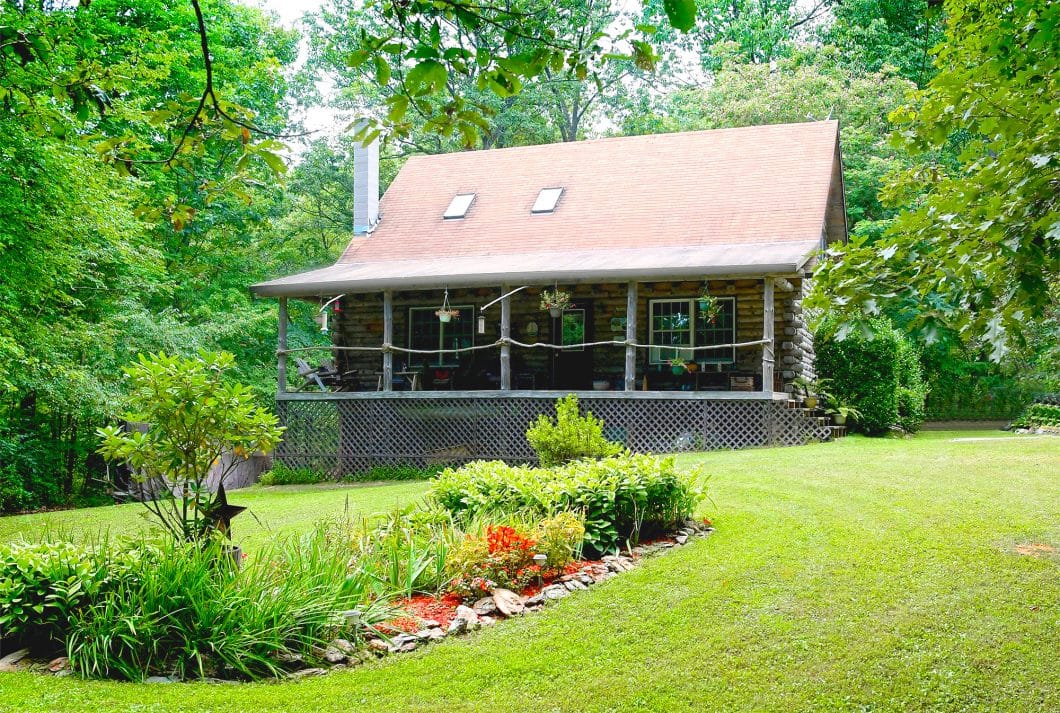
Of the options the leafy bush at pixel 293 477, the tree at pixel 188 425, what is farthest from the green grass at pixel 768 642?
the leafy bush at pixel 293 477

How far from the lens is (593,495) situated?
7453 millimetres

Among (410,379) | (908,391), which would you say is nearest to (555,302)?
(410,379)

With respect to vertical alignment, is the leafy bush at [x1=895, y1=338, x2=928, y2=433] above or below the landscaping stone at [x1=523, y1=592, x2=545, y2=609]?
above

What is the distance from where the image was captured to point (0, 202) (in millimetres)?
10641

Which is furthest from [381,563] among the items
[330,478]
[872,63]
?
[872,63]

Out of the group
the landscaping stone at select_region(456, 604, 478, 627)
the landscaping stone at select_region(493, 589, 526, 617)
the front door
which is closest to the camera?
the landscaping stone at select_region(456, 604, 478, 627)

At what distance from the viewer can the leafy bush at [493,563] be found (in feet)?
20.1

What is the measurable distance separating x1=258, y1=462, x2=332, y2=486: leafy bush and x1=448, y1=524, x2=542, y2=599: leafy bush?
10.5 meters

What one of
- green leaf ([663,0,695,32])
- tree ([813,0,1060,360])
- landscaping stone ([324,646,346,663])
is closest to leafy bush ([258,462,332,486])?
landscaping stone ([324,646,346,663])

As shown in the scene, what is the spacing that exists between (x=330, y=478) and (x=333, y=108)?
20.5 m

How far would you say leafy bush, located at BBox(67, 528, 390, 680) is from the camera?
488 centimetres

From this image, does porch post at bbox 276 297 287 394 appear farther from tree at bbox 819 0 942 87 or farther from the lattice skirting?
tree at bbox 819 0 942 87

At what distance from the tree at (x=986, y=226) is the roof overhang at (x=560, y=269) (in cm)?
795

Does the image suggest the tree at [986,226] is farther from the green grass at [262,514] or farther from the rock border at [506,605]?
the green grass at [262,514]
